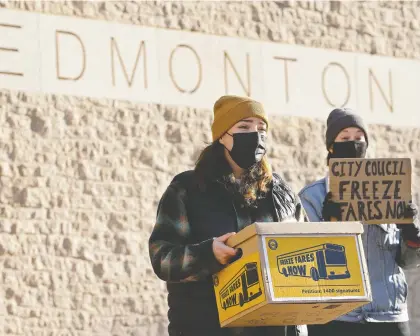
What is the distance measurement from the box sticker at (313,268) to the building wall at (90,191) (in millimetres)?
5530

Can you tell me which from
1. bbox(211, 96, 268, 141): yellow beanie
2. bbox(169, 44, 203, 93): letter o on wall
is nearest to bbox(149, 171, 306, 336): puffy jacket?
bbox(211, 96, 268, 141): yellow beanie

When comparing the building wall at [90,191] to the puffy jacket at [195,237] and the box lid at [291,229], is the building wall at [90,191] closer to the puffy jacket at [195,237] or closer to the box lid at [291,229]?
the puffy jacket at [195,237]

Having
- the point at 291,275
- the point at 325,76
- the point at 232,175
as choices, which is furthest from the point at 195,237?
the point at 325,76

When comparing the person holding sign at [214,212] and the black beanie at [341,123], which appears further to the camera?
the black beanie at [341,123]

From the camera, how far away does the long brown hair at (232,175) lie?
5.14 meters

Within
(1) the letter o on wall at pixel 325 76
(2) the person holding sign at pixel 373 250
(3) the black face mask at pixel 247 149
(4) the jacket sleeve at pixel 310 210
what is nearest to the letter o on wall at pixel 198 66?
(1) the letter o on wall at pixel 325 76

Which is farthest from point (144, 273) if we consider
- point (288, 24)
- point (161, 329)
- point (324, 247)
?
point (324, 247)

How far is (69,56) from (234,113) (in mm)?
5511

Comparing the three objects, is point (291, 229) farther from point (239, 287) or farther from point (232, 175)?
point (232, 175)

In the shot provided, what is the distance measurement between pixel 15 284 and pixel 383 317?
4303 millimetres

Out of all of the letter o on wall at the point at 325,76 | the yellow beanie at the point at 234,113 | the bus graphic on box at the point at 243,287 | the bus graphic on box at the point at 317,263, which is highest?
the letter o on wall at the point at 325,76

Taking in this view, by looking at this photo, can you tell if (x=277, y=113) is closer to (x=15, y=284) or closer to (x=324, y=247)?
(x=15, y=284)

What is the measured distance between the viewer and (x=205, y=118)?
1121 centimetres

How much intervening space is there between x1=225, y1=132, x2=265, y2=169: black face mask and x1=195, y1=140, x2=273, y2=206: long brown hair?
46 millimetres
